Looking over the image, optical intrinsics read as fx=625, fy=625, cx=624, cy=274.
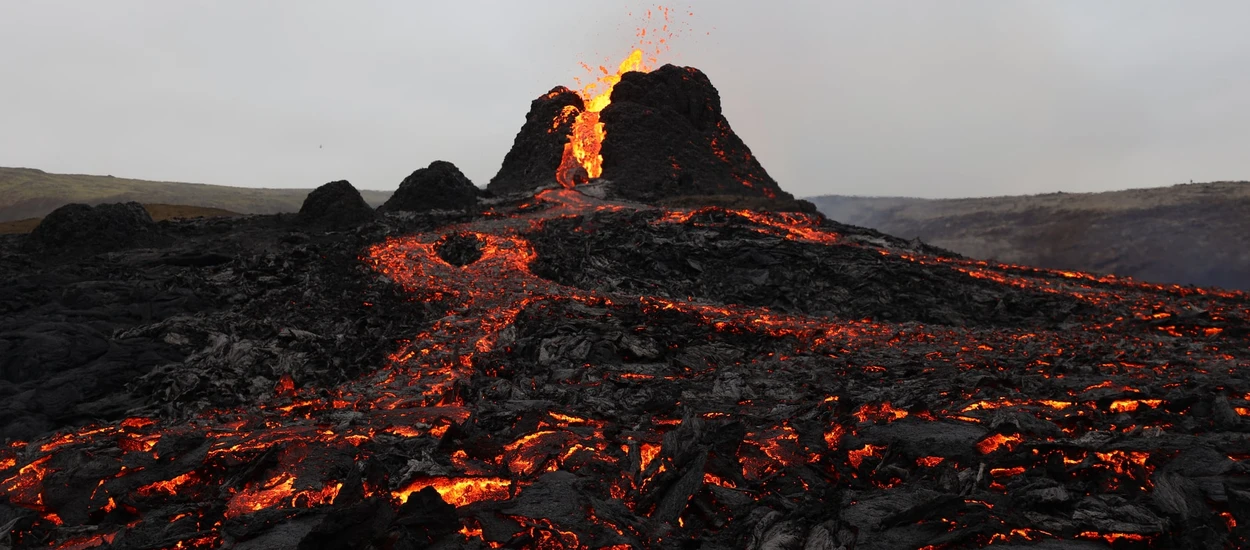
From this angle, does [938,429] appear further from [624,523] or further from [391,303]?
[391,303]

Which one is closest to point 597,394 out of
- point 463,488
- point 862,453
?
point 463,488

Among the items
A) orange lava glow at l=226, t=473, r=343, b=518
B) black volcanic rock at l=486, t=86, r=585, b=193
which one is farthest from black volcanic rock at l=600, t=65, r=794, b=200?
orange lava glow at l=226, t=473, r=343, b=518

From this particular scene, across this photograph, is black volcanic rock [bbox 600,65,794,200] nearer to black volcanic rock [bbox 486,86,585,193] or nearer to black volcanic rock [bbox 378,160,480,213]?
black volcanic rock [bbox 486,86,585,193]

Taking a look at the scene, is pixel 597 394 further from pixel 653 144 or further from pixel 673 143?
pixel 673 143

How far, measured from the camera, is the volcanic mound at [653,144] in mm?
56625

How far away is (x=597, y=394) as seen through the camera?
13.7m

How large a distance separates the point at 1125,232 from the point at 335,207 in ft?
237

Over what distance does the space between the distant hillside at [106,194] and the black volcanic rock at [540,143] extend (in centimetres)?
7647

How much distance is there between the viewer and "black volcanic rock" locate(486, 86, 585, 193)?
60281 millimetres

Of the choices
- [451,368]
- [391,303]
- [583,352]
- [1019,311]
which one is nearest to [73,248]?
[391,303]

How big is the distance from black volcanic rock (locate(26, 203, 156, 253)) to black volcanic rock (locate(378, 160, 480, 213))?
54.3 ft

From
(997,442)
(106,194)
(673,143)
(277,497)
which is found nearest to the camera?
(277,497)

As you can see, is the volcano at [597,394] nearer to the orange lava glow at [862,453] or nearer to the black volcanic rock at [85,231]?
the orange lava glow at [862,453]

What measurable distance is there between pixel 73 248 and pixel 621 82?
50.3 m
